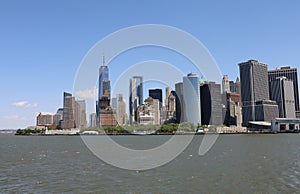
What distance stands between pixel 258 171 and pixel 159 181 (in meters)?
11.3

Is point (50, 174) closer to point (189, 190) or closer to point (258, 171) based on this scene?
point (189, 190)

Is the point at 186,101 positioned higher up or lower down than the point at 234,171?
higher up

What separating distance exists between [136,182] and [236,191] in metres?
8.22

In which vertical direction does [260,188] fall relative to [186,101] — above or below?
below

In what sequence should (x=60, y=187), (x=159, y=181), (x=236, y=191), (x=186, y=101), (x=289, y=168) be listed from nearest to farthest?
(x=236, y=191), (x=60, y=187), (x=159, y=181), (x=289, y=168), (x=186, y=101)

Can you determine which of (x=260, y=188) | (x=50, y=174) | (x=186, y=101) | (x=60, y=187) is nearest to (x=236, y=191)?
(x=260, y=188)

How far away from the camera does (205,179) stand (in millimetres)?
28844

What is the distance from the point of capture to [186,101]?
186m

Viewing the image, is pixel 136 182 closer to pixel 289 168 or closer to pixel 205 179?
pixel 205 179

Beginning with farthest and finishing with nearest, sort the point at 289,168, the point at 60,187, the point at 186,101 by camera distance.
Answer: the point at 186,101, the point at 289,168, the point at 60,187

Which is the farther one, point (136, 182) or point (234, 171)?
point (234, 171)

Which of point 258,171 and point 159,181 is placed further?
point 258,171

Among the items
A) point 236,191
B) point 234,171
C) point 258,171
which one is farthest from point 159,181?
point 258,171

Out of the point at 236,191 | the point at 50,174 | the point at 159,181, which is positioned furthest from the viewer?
the point at 50,174
